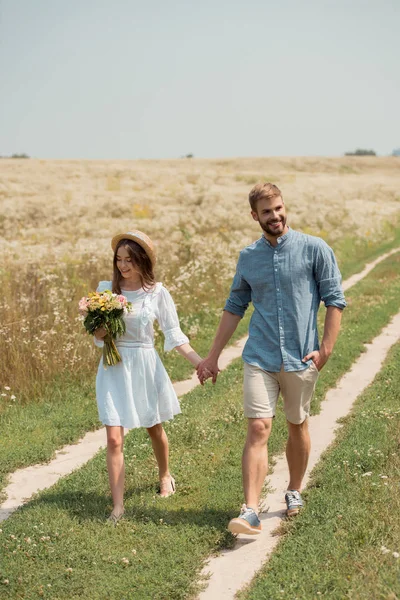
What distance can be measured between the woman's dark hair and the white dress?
3.3 inches

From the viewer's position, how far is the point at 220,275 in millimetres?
17578

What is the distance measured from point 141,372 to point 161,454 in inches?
32.2

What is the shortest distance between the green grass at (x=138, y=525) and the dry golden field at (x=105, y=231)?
2.96 meters

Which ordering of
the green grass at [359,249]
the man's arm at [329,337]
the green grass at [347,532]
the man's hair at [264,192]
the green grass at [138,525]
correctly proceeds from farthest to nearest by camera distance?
the green grass at [359,249], the man's arm at [329,337], the man's hair at [264,192], the green grass at [138,525], the green grass at [347,532]

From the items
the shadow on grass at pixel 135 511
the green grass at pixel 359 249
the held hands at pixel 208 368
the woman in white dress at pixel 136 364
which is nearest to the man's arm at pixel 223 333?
the held hands at pixel 208 368

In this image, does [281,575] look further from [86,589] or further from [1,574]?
[1,574]

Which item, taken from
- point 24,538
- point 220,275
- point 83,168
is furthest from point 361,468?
point 83,168

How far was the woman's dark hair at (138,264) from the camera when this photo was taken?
21.1 feet

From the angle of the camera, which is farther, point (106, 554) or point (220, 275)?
point (220, 275)

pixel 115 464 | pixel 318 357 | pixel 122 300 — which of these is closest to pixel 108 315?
pixel 122 300

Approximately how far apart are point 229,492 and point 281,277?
207cm

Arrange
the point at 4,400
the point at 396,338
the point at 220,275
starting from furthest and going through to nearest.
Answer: the point at 220,275
the point at 396,338
the point at 4,400

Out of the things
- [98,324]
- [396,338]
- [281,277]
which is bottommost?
[396,338]

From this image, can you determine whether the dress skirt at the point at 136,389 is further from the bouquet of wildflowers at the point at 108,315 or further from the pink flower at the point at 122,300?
the pink flower at the point at 122,300
